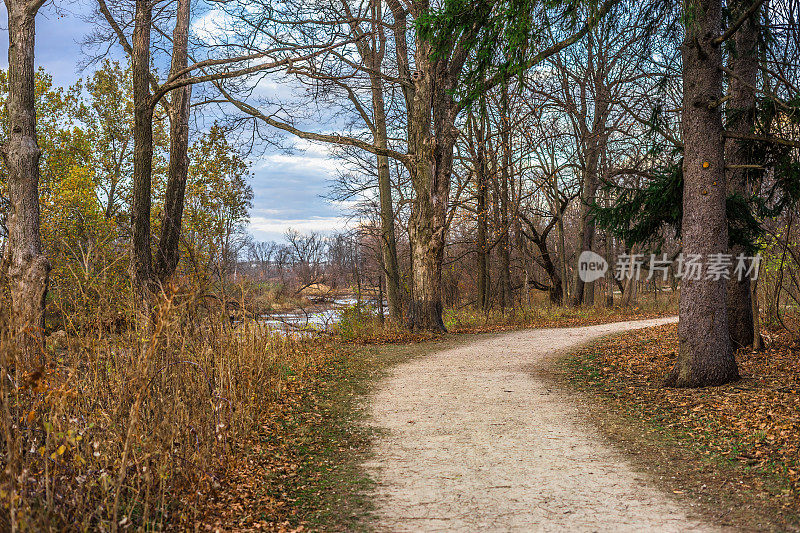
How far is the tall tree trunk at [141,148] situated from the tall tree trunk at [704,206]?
9366 mm

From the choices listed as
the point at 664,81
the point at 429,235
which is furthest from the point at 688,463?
the point at 429,235

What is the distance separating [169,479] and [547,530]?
271cm

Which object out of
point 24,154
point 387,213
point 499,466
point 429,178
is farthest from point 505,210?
point 499,466

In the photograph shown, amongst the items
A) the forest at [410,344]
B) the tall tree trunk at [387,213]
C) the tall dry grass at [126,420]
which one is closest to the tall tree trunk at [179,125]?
the forest at [410,344]

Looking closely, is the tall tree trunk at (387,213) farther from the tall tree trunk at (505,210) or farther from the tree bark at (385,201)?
the tall tree trunk at (505,210)

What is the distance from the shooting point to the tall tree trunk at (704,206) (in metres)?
7.05

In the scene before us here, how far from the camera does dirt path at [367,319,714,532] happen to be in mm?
4008

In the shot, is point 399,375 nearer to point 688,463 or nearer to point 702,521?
point 688,463

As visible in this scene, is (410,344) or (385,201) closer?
(410,344)

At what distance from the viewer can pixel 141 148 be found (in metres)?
11.3

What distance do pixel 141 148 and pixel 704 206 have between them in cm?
1012

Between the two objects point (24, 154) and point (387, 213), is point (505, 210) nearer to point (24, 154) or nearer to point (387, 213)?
point (387, 213)

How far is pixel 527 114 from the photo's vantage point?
62.7ft

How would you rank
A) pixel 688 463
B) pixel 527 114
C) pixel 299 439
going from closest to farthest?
pixel 688 463 → pixel 299 439 → pixel 527 114
